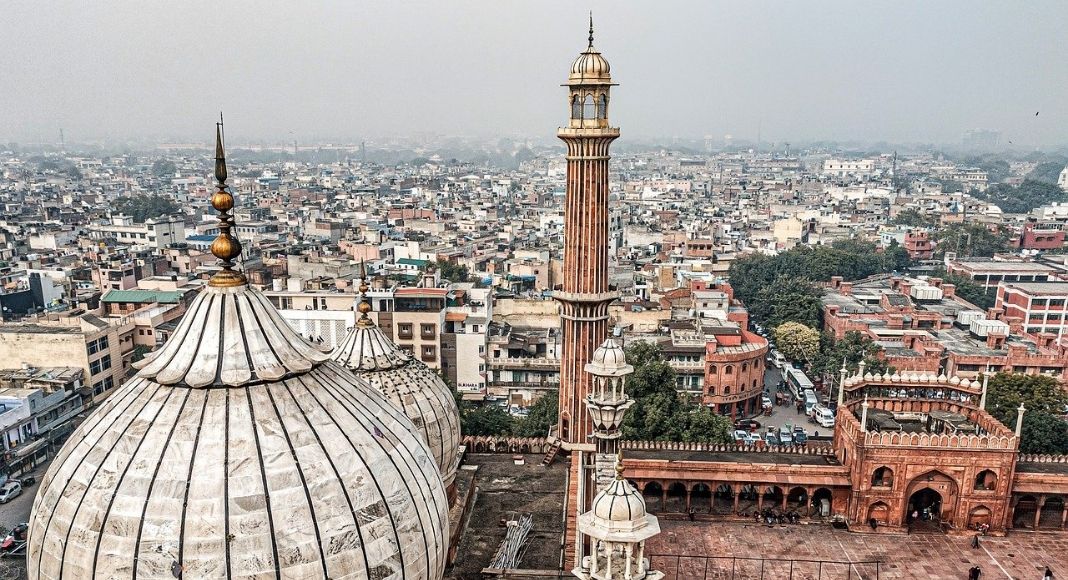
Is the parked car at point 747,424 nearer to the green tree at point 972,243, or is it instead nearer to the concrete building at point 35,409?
the concrete building at point 35,409

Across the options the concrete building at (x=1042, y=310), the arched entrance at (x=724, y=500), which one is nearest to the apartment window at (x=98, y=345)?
the arched entrance at (x=724, y=500)

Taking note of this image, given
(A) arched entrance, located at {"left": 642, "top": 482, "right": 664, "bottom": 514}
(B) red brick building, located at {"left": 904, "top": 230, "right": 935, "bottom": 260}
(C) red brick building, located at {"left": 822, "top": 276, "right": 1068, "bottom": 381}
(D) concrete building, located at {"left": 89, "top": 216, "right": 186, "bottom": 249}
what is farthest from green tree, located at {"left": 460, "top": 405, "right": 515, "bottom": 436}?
(B) red brick building, located at {"left": 904, "top": 230, "right": 935, "bottom": 260}

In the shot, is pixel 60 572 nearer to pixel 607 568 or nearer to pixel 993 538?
pixel 607 568

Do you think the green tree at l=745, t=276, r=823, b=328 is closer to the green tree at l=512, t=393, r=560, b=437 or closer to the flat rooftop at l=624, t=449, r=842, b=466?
the green tree at l=512, t=393, r=560, b=437

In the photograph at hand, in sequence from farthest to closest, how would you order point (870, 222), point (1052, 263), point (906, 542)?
1. point (870, 222)
2. point (1052, 263)
3. point (906, 542)

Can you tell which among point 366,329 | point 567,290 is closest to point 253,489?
point 366,329

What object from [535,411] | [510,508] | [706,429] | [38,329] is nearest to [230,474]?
[510,508]

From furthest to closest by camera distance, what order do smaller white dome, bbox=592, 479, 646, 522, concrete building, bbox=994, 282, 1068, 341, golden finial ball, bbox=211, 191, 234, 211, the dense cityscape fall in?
concrete building, bbox=994, 282, 1068, 341, smaller white dome, bbox=592, 479, 646, 522, golden finial ball, bbox=211, 191, 234, 211, the dense cityscape
